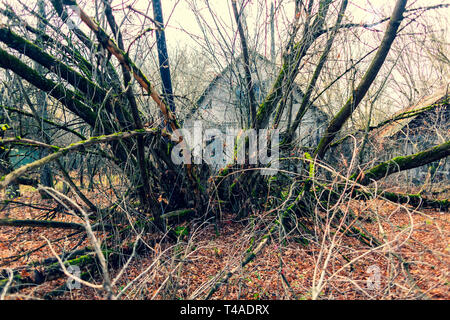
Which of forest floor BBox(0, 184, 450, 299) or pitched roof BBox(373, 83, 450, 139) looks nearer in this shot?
forest floor BBox(0, 184, 450, 299)

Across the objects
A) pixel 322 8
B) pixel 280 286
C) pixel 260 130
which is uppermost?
pixel 322 8

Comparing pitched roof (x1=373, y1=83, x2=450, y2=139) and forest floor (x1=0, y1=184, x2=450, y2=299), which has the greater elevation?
pitched roof (x1=373, y1=83, x2=450, y2=139)

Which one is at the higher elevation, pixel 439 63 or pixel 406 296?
pixel 439 63

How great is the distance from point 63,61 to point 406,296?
4.79 meters

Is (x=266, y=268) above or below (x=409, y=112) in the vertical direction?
below

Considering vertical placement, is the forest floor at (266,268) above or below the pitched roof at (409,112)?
below

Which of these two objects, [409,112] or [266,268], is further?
[409,112]

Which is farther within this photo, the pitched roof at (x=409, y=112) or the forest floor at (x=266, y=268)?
the pitched roof at (x=409, y=112)

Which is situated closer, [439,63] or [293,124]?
[293,124]
